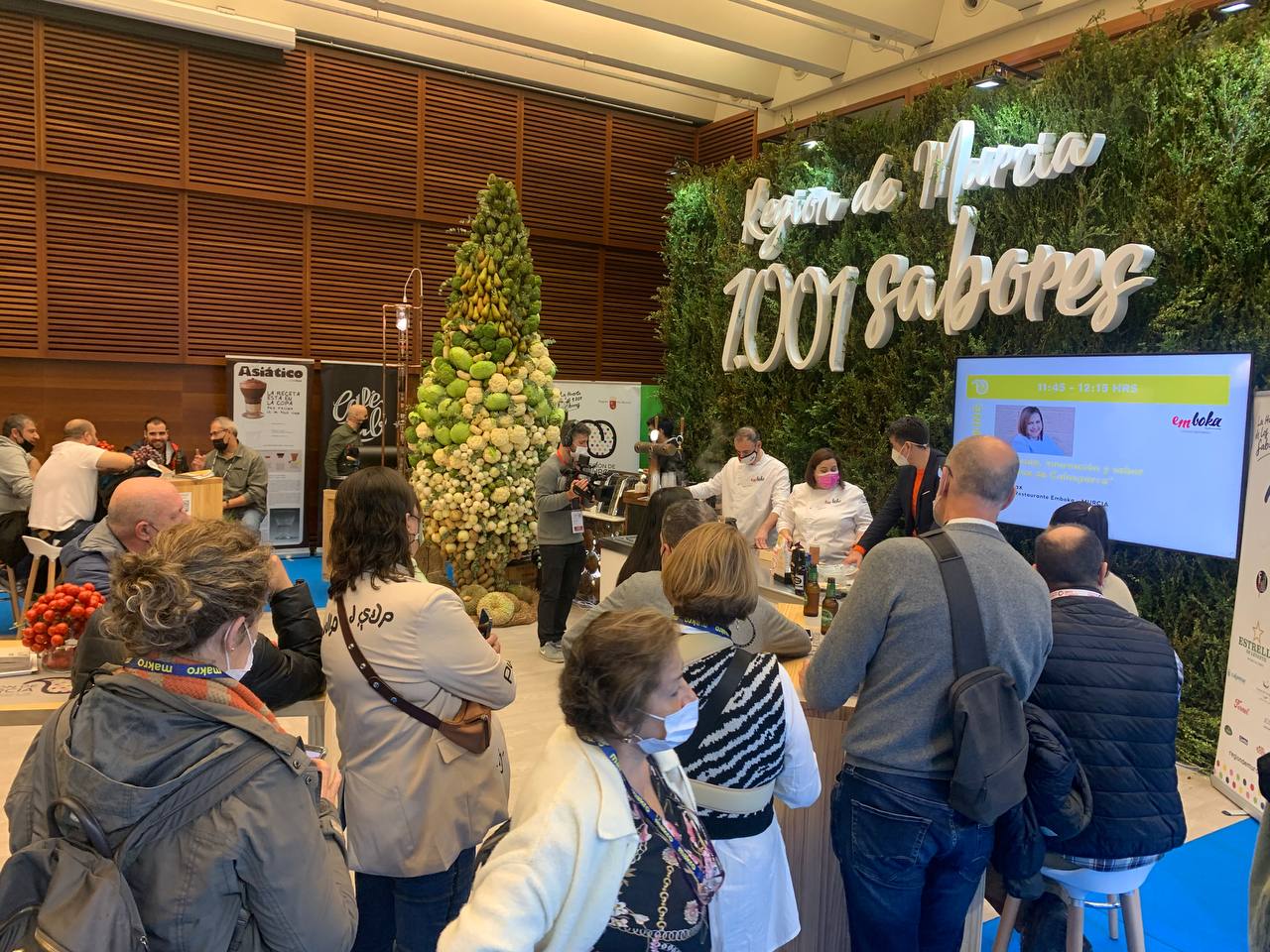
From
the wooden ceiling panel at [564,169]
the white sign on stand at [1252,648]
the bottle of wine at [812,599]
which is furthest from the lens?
the wooden ceiling panel at [564,169]

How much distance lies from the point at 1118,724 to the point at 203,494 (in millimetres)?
6372

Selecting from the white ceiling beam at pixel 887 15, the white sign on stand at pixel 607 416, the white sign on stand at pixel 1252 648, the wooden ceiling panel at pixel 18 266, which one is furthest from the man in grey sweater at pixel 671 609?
the wooden ceiling panel at pixel 18 266

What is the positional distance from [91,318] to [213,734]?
28.8ft

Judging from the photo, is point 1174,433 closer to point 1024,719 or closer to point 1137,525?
point 1137,525

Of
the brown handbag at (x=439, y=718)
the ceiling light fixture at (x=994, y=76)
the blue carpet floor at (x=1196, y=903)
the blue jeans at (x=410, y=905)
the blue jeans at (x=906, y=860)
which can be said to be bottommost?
the blue carpet floor at (x=1196, y=903)

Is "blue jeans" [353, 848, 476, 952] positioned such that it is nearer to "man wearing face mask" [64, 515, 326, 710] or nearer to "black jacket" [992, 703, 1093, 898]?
"man wearing face mask" [64, 515, 326, 710]

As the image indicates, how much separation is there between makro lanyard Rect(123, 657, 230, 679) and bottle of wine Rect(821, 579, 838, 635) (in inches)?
91.8

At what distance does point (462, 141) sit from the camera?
9.98m

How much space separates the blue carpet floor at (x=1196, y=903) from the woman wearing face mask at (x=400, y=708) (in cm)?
189

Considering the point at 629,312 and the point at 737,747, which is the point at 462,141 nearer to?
the point at 629,312

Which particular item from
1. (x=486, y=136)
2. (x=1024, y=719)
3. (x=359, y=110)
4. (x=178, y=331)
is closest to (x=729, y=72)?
(x=486, y=136)

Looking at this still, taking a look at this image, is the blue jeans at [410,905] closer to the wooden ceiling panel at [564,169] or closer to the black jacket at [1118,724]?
the black jacket at [1118,724]

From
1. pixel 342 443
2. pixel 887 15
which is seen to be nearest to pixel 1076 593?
pixel 887 15

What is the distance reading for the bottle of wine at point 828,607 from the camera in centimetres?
333
